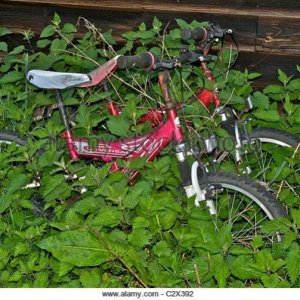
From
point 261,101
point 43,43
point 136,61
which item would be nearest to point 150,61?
point 136,61

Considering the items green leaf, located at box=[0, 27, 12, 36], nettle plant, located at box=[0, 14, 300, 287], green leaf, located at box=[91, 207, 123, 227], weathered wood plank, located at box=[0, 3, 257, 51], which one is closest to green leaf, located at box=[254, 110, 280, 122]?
nettle plant, located at box=[0, 14, 300, 287]

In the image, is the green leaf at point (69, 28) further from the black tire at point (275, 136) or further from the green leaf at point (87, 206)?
the green leaf at point (87, 206)

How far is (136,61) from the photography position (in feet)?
12.5

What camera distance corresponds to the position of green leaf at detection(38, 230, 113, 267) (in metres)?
3.83

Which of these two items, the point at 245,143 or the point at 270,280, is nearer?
the point at 270,280

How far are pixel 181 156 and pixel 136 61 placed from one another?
2.18 ft

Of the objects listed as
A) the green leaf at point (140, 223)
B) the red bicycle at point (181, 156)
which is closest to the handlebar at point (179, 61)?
the red bicycle at point (181, 156)

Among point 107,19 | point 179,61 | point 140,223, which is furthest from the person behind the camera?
point 107,19

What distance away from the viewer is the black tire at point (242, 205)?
4141 mm

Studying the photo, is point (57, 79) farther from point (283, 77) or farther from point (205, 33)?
point (283, 77)
